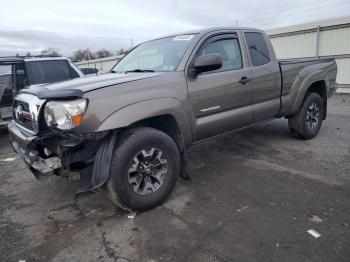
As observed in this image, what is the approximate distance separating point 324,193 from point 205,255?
5.97 ft

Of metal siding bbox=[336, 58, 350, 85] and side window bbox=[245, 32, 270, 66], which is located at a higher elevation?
side window bbox=[245, 32, 270, 66]

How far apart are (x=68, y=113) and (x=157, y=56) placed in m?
A: 1.71

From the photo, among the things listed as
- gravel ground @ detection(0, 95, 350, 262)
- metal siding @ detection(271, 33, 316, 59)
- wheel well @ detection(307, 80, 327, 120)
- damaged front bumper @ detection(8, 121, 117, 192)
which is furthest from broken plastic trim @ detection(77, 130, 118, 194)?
metal siding @ detection(271, 33, 316, 59)

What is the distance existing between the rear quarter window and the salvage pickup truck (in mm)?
3171

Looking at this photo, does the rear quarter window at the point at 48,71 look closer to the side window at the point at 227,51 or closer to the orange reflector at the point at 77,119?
the side window at the point at 227,51

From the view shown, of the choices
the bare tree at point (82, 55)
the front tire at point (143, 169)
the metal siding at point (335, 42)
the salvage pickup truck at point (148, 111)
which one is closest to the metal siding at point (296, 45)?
the metal siding at point (335, 42)

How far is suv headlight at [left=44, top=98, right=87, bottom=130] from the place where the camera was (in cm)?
299

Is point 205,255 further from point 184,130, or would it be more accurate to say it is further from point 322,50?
point 322,50

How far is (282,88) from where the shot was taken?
17.0 ft

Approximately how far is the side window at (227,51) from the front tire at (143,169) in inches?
54.8

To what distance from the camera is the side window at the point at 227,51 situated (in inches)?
167

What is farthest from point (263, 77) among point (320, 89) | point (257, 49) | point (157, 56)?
point (320, 89)

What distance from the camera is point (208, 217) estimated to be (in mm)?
3334

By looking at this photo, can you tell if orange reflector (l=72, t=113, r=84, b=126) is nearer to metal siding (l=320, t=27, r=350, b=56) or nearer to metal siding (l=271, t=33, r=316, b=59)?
metal siding (l=320, t=27, r=350, b=56)
